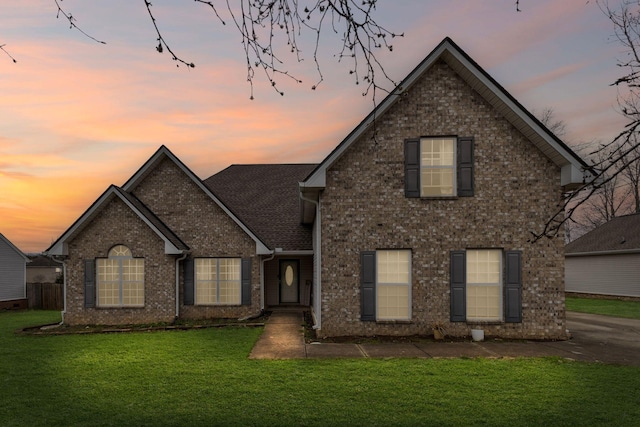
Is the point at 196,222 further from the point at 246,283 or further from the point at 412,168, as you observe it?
the point at 412,168

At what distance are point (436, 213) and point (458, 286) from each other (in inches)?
88.2

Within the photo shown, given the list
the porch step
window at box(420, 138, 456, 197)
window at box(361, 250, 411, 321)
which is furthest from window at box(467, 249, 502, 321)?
the porch step

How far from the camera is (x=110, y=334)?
13.9 m

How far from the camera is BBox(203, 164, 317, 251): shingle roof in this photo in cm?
1917

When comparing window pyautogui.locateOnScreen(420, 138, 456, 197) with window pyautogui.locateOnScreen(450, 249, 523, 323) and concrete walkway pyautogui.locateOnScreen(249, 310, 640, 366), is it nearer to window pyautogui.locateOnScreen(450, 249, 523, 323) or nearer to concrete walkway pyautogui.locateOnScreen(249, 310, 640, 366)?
window pyautogui.locateOnScreen(450, 249, 523, 323)

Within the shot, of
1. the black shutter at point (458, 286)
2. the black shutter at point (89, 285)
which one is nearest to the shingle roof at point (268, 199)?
the black shutter at point (89, 285)

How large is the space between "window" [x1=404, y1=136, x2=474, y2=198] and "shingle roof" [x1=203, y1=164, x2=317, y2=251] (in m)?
7.24

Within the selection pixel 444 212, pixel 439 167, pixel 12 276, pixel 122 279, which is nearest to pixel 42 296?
pixel 12 276

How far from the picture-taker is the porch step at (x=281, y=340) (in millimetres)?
10297

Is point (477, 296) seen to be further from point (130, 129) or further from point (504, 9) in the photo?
point (130, 129)

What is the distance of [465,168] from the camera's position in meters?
12.7

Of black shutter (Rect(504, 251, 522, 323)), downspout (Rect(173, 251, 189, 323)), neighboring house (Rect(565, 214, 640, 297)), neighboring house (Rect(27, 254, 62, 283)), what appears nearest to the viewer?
black shutter (Rect(504, 251, 522, 323))

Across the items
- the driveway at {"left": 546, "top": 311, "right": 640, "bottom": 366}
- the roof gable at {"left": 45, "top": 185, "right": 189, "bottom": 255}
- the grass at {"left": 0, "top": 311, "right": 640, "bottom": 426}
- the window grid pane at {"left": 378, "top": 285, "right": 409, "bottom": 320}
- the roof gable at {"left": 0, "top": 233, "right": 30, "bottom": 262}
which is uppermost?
the roof gable at {"left": 45, "top": 185, "right": 189, "bottom": 255}

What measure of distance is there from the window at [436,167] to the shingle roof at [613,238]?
72.3 ft
